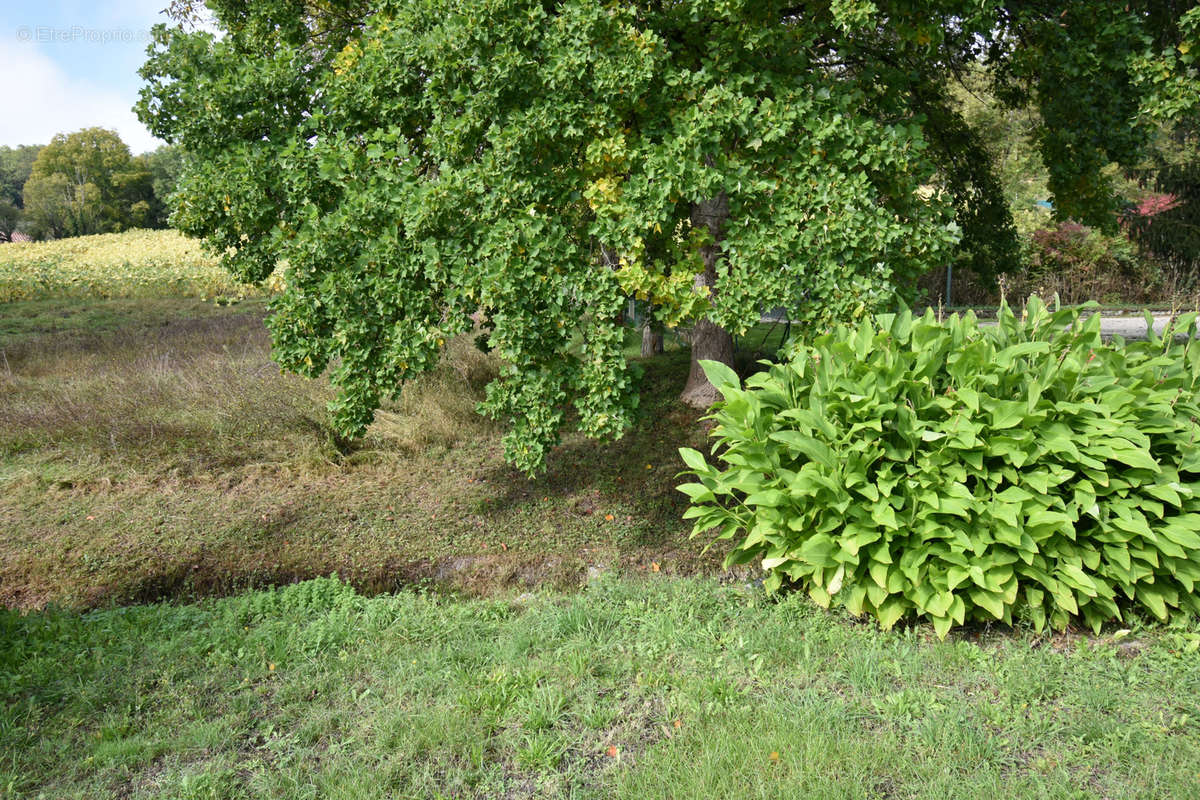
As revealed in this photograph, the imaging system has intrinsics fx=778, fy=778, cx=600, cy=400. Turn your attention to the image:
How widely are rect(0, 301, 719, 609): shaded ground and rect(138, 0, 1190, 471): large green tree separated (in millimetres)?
1225

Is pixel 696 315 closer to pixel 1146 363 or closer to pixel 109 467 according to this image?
pixel 1146 363

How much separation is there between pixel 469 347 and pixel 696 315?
4.02 m

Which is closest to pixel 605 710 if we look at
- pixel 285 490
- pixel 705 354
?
pixel 285 490

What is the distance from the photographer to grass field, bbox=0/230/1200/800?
253 cm

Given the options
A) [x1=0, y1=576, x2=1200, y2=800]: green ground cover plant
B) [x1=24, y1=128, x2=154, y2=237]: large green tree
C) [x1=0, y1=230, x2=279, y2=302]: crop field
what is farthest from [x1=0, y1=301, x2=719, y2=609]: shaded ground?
[x1=24, y1=128, x2=154, y2=237]: large green tree

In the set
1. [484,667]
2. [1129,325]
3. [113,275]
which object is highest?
[113,275]

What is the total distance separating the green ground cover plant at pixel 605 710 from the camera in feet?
8.13

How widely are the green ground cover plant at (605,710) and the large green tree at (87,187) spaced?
4600 centimetres

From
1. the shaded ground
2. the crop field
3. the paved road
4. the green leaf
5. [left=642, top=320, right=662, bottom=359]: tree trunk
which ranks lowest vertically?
the shaded ground

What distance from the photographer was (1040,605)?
3342 millimetres

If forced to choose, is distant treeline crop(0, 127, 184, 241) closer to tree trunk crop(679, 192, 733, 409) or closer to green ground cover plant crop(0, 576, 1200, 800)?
tree trunk crop(679, 192, 733, 409)

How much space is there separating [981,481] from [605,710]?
6.05 ft

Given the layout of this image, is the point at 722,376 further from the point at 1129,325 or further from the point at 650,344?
the point at 1129,325

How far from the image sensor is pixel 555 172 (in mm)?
4828
